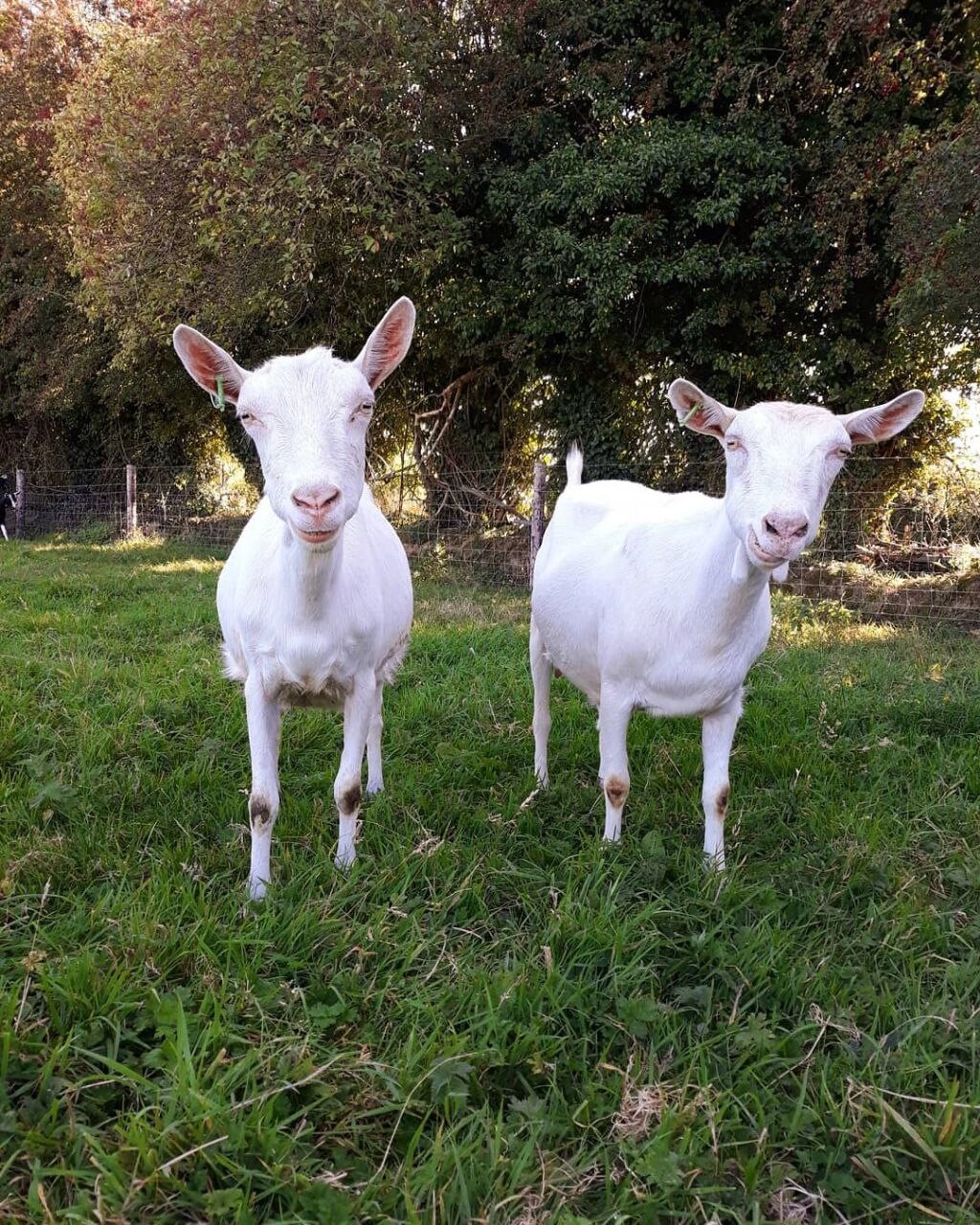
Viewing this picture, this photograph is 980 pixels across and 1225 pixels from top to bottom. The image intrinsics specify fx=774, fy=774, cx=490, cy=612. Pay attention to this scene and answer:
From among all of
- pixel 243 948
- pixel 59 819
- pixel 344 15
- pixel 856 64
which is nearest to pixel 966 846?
pixel 243 948

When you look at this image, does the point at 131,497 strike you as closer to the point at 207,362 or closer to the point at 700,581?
the point at 207,362

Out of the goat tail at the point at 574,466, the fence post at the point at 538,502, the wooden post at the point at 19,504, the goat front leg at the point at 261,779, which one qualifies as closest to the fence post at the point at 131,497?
the wooden post at the point at 19,504

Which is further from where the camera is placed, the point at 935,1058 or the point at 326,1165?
the point at 935,1058

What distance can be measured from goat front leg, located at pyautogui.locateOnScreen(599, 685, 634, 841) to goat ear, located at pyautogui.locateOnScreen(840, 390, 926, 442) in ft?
4.03

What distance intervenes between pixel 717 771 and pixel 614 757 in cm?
38

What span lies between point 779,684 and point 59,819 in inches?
150

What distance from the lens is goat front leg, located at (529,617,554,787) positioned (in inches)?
142

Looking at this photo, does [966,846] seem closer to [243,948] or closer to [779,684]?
[779,684]

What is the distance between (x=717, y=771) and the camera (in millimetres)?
2844

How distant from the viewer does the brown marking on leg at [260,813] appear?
2.54 m

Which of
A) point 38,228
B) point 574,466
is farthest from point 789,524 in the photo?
point 38,228

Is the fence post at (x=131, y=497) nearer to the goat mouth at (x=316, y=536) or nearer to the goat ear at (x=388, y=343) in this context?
the goat ear at (x=388, y=343)

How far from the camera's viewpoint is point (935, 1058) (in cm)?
179

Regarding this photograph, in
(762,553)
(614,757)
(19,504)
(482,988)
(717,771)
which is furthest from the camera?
(19,504)
